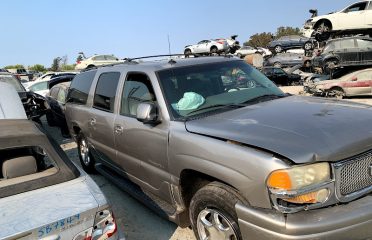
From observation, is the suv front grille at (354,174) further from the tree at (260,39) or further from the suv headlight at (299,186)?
the tree at (260,39)

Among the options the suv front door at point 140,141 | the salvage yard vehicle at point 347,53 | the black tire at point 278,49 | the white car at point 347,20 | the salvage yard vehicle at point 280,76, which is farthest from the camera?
the black tire at point 278,49

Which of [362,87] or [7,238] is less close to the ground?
[7,238]

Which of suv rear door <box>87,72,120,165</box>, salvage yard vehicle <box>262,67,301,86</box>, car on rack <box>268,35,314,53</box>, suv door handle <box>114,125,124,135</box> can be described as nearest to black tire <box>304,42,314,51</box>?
salvage yard vehicle <box>262,67,301,86</box>

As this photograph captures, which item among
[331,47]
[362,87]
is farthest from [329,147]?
[331,47]

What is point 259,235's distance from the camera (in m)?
2.53

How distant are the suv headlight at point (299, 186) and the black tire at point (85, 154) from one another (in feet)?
13.6

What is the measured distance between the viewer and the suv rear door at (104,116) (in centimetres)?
480

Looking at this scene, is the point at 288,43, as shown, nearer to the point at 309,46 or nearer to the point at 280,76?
the point at 309,46

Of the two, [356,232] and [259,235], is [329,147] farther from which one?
[259,235]

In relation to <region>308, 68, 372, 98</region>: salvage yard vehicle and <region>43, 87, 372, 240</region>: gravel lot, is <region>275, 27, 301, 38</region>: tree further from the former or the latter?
<region>43, 87, 372, 240</region>: gravel lot

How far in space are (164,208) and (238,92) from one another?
4.86ft

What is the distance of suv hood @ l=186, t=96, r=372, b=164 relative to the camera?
2553 millimetres

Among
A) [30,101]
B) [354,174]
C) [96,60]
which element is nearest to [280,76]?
[96,60]

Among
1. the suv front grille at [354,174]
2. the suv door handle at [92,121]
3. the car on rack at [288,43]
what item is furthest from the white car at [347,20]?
the suv front grille at [354,174]
